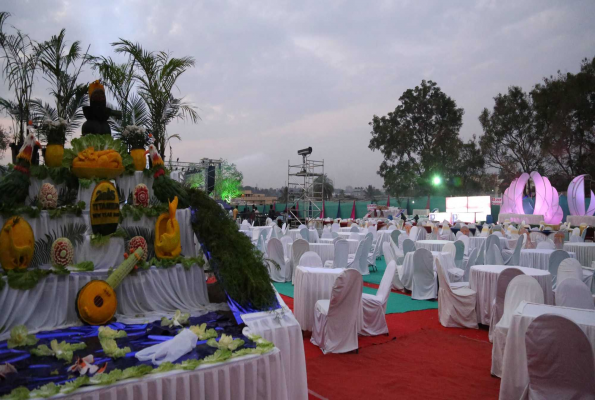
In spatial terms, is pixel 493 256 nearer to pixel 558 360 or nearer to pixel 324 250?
pixel 324 250

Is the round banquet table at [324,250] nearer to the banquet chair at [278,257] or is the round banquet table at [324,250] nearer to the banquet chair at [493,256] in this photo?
the banquet chair at [278,257]

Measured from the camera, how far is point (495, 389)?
11.0 ft

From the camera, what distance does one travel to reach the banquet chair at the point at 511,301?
3553 millimetres

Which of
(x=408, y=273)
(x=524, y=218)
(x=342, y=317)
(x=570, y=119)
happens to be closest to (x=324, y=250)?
(x=408, y=273)

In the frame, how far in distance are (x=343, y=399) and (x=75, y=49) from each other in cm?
787

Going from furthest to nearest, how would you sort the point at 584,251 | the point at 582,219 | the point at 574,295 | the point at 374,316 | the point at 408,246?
the point at 582,219, the point at 584,251, the point at 408,246, the point at 374,316, the point at 574,295

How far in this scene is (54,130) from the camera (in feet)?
11.5

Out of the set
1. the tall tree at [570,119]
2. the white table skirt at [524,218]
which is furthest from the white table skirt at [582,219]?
the tall tree at [570,119]

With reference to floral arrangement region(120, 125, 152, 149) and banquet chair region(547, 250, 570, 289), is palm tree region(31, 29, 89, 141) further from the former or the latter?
banquet chair region(547, 250, 570, 289)

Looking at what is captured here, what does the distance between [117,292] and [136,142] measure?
4.77 feet

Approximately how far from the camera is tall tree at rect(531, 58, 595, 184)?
26156 mm

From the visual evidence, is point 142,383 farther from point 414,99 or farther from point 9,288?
point 414,99

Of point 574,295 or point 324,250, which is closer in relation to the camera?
point 574,295

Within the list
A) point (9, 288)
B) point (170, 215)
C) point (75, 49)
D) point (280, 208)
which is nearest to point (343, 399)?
point (170, 215)
